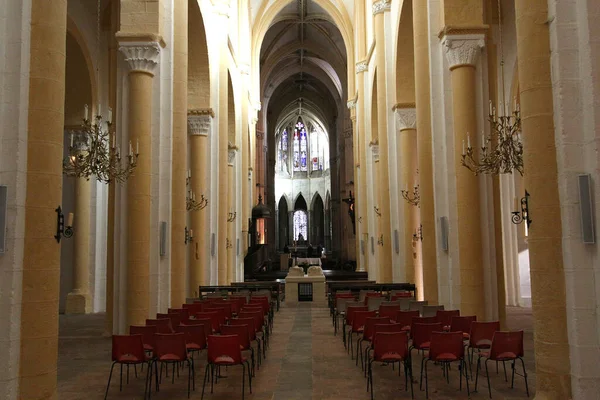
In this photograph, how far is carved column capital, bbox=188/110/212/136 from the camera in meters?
18.9

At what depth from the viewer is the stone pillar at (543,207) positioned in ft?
21.3

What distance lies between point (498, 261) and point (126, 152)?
8.17m

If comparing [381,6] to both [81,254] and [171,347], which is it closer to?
[81,254]

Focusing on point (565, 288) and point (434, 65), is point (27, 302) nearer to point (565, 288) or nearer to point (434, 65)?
point (565, 288)

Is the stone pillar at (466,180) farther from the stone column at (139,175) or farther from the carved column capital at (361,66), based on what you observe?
the carved column capital at (361,66)

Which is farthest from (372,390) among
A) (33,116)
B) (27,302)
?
(33,116)

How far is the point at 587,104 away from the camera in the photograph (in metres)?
6.36

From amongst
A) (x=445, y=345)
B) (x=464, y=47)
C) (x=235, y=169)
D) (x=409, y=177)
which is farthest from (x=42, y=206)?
(x=235, y=169)

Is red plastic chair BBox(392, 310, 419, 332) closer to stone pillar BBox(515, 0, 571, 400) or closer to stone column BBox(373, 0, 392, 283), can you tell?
stone pillar BBox(515, 0, 571, 400)

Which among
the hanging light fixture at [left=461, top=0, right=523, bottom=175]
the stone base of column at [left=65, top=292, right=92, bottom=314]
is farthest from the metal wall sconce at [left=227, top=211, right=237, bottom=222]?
the hanging light fixture at [left=461, top=0, right=523, bottom=175]

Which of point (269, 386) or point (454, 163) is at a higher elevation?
point (454, 163)

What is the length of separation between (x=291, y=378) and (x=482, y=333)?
2857mm

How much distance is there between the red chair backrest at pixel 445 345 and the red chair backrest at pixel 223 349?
2486 millimetres

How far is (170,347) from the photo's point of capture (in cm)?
748
